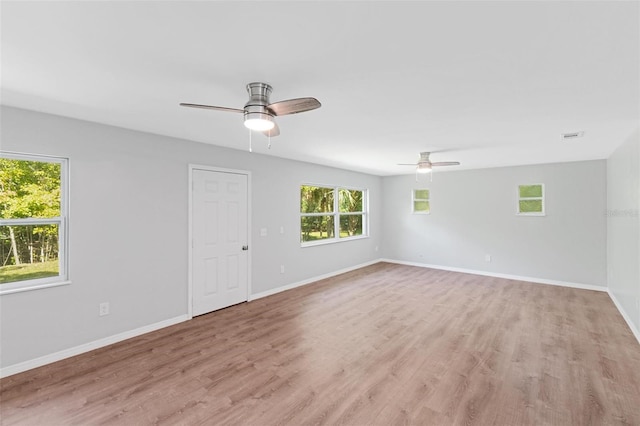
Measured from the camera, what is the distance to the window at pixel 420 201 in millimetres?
7246

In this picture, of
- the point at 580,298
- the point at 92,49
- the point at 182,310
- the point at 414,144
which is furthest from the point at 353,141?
the point at 580,298

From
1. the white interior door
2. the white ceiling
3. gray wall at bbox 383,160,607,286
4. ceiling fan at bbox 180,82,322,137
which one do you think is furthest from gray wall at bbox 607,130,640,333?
the white interior door

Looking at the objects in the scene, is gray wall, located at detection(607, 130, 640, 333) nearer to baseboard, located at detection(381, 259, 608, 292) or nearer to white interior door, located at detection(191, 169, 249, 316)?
baseboard, located at detection(381, 259, 608, 292)

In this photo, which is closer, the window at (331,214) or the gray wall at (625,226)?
the gray wall at (625,226)

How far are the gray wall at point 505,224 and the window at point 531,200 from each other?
0.10 metres

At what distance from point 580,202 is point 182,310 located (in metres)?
6.90

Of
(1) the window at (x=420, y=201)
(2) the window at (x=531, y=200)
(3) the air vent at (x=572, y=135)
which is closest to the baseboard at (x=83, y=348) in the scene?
(3) the air vent at (x=572, y=135)

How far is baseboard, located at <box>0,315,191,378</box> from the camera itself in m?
2.60

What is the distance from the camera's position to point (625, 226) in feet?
12.1

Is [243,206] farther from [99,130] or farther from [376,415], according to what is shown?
[376,415]

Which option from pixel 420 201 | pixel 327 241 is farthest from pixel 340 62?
pixel 420 201

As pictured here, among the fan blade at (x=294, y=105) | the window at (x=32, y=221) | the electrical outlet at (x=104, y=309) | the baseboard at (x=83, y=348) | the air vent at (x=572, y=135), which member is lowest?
the baseboard at (x=83, y=348)

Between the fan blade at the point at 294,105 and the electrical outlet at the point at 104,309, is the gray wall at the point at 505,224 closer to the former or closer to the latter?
the fan blade at the point at 294,105

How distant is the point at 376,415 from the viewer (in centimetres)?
206
